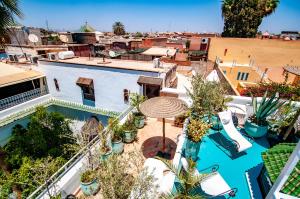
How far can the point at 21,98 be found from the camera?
16.0m

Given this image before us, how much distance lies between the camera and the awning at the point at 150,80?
12.6 m

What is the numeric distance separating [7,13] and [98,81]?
30.1 feet

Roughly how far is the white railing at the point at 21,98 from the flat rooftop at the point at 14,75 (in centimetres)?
131

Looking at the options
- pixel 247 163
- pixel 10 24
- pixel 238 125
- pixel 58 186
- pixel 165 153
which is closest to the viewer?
pixel 58 186

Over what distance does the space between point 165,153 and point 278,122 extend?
6031 mm

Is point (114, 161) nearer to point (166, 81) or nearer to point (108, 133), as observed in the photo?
point (108, 133)

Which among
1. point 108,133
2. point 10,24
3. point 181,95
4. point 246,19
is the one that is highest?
point 246,19

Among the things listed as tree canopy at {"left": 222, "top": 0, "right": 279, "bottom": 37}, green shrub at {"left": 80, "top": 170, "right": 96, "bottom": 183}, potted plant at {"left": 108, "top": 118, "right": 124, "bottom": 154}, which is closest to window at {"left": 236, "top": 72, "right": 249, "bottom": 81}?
tree canopy at {"left": 222, "top": 0, "right": 279, "bottom": 37}

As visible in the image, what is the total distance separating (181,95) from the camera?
1131cm

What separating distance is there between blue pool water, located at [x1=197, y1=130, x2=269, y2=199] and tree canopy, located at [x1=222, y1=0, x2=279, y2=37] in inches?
1176

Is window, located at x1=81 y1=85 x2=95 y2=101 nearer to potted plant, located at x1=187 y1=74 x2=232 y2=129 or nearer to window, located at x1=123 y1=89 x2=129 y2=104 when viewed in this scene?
window, located at x1=123 y1=89 x2=129 y2=104

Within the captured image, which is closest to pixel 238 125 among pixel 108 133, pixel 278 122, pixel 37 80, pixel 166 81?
pixel 278 122

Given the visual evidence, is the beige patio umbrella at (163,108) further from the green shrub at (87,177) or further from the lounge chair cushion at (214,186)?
the green shrub at (87,177)

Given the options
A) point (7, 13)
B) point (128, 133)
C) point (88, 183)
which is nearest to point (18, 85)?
point (7, 13)
